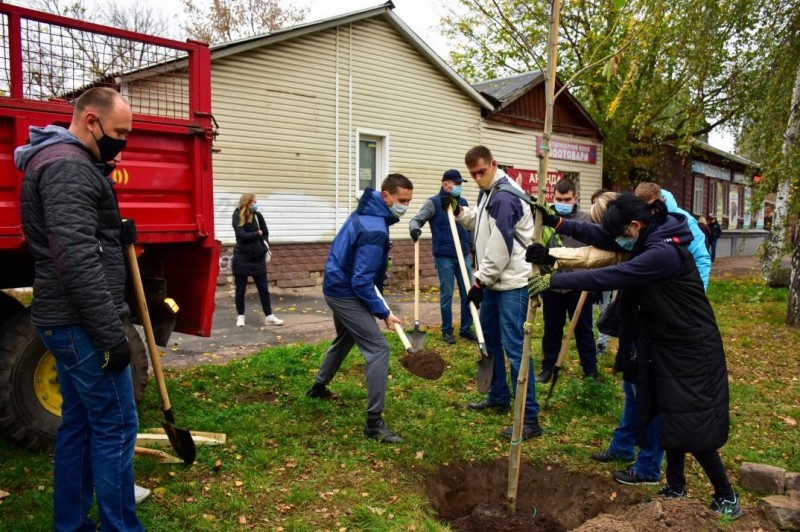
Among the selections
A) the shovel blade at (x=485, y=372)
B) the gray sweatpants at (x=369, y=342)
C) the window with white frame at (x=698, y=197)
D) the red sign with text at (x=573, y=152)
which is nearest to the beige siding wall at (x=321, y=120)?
the red sign with text at (x=573, y=152)

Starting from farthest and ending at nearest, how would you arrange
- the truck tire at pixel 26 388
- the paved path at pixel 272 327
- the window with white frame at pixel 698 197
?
the window with white frame at pixel 698 197
the paved path at pixel 272 327
the truck tire at pixel 26 388

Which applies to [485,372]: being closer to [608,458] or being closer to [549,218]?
[608,458]

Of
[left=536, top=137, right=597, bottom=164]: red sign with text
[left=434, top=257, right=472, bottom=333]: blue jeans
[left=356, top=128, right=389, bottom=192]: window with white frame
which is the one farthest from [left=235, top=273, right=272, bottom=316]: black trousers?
[left=536, top=137, right=597, bottom=164]: red sign with text

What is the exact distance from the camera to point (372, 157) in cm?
1393

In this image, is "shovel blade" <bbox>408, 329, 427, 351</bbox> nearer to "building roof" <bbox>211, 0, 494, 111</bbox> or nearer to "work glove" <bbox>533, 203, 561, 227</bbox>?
"work glove" <bbox>533, 203, 561, 227</bbox>

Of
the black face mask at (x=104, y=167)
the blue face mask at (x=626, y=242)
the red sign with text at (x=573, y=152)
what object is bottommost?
the blue face mask at (x=626, y=242)

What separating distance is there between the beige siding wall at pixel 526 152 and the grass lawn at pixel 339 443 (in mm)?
9936

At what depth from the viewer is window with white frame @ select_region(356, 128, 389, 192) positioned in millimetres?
13664

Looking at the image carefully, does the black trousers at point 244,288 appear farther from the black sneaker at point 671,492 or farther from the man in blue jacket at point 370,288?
the black sneaker at point 671,492

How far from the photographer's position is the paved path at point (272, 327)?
738 cm

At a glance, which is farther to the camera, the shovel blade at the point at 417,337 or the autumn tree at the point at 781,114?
the autumn tree at the point at 781,114

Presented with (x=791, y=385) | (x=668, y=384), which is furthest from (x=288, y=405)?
(x=791, y=385)

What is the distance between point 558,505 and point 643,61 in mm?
14956

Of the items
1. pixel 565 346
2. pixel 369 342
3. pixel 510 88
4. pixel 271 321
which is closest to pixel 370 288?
pixel 369 342
